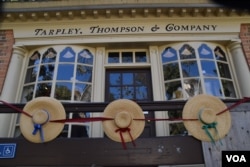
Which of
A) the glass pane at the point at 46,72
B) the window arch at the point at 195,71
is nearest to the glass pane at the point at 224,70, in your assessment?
the window arch at the point at 195,71

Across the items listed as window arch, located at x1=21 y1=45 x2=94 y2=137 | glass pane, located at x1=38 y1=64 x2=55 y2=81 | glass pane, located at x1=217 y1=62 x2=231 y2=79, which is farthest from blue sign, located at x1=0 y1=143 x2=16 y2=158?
glass pane, located at x1=217 y1=62 x2=231 y2=79

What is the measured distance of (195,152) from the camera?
8.38 ft

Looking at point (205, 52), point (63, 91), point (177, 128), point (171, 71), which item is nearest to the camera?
point (177, 128)

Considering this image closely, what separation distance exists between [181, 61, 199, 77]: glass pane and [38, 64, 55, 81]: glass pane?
2.43 m

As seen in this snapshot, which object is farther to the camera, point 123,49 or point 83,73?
point 123,49

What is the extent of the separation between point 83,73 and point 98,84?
38 centimetres

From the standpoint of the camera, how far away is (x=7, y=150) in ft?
8.60

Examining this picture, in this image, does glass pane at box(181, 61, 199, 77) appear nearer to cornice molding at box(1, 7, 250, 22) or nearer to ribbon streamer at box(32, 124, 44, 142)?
cornice molding at box(1, 7, 250, 22)

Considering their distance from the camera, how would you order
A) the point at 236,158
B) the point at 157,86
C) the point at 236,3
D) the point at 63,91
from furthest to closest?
the point at 236,3 < the point at 157,86 < the point at 63,91 < the point at 236,158

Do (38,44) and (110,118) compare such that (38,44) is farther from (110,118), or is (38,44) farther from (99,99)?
(110,118)

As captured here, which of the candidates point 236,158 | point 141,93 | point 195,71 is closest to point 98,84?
point 141,93

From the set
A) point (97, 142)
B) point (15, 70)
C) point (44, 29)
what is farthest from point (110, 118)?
point (44, 29)

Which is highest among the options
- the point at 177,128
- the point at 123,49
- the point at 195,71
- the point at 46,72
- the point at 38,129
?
the point at 123,49

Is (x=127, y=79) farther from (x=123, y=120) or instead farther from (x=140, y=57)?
(x=123, y=120)
